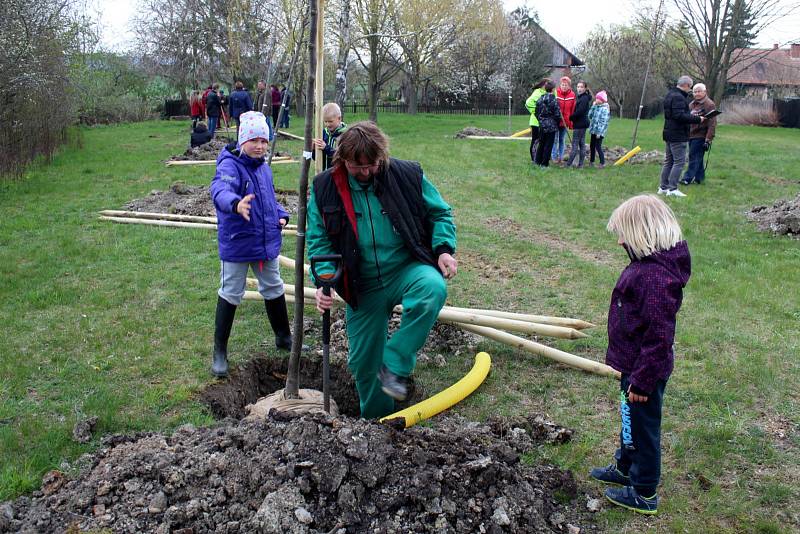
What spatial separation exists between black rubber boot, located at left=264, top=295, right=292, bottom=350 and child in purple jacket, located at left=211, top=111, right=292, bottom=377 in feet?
0.56

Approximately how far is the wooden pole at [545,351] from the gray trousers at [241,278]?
1727 millimetres

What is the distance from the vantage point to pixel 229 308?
17.2 feet

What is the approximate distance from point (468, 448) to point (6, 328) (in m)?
4.78

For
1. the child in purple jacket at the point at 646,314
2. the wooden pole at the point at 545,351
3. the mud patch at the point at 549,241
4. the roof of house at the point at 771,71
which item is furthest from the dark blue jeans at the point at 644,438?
the roof of house at the point at 771,71

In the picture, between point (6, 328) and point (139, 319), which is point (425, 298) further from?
point (6, 328)

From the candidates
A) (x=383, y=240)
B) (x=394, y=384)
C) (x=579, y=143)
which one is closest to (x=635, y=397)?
(x=394, y=384)

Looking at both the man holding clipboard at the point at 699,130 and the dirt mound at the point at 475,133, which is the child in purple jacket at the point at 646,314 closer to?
the man holding clipboard at the point at 699,130

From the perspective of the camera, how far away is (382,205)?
3.88m

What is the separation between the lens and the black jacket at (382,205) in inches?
152

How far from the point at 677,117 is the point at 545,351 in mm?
8527

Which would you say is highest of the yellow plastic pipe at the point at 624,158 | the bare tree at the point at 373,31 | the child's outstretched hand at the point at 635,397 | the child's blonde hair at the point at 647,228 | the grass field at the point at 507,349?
the bare tree at the point at 373,31

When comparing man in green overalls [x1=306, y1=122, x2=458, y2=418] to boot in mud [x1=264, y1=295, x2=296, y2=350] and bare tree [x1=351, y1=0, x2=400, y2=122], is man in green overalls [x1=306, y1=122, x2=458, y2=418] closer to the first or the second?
boot in mud [x1=264, y1=295, x2=296, y2=350]

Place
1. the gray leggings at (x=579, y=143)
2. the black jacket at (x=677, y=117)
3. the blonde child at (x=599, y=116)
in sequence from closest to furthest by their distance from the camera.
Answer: the black jacket at (x=677, y=117)
the blonde child at (x=599, y=116)
the gray leggings at (x=579, y=143)

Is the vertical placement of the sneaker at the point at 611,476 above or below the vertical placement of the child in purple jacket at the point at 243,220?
below
